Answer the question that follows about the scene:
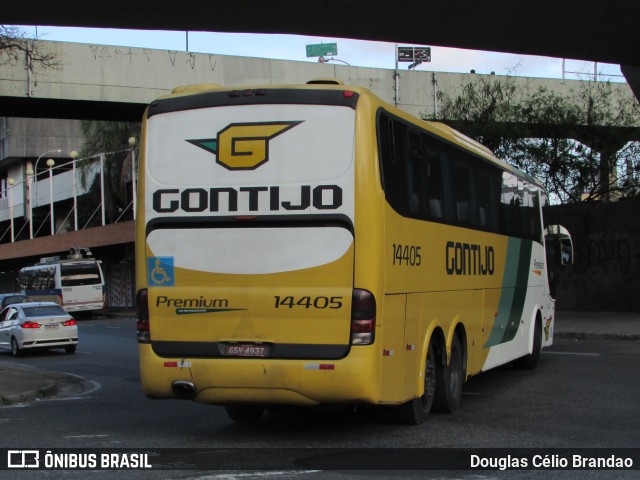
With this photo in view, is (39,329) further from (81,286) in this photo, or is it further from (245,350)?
(81,286)

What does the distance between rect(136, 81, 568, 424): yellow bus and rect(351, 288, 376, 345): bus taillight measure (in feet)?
0.05

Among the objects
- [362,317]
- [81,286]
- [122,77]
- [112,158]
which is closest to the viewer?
[362,317]

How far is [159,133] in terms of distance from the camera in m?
9.83

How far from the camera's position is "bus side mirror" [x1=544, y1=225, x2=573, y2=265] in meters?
18.5

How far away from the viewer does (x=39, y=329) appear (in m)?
25.9

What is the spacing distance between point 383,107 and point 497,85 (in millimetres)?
24985

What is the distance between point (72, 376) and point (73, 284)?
32507mm

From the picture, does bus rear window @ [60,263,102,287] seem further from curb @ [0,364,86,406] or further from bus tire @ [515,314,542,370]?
bus tire @ [515,314,542,370]

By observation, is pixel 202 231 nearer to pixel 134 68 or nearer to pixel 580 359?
pixel 580 359

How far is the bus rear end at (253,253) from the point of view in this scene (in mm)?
9039

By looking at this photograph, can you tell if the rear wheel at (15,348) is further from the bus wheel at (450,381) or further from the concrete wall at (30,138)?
the concrete wall at (30,138)

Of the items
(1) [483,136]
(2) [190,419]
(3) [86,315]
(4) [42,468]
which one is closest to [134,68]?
(1) [483,136]

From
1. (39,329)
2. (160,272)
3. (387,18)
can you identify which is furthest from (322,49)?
(160,272)

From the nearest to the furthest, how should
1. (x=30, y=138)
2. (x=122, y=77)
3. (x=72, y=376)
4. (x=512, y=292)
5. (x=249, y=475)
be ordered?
1. (x=249, y=475)
2. (x=512, y=292)
3. (x=72, y=376)
4. (x=122, y=77)
5. (x=30, y=138)
